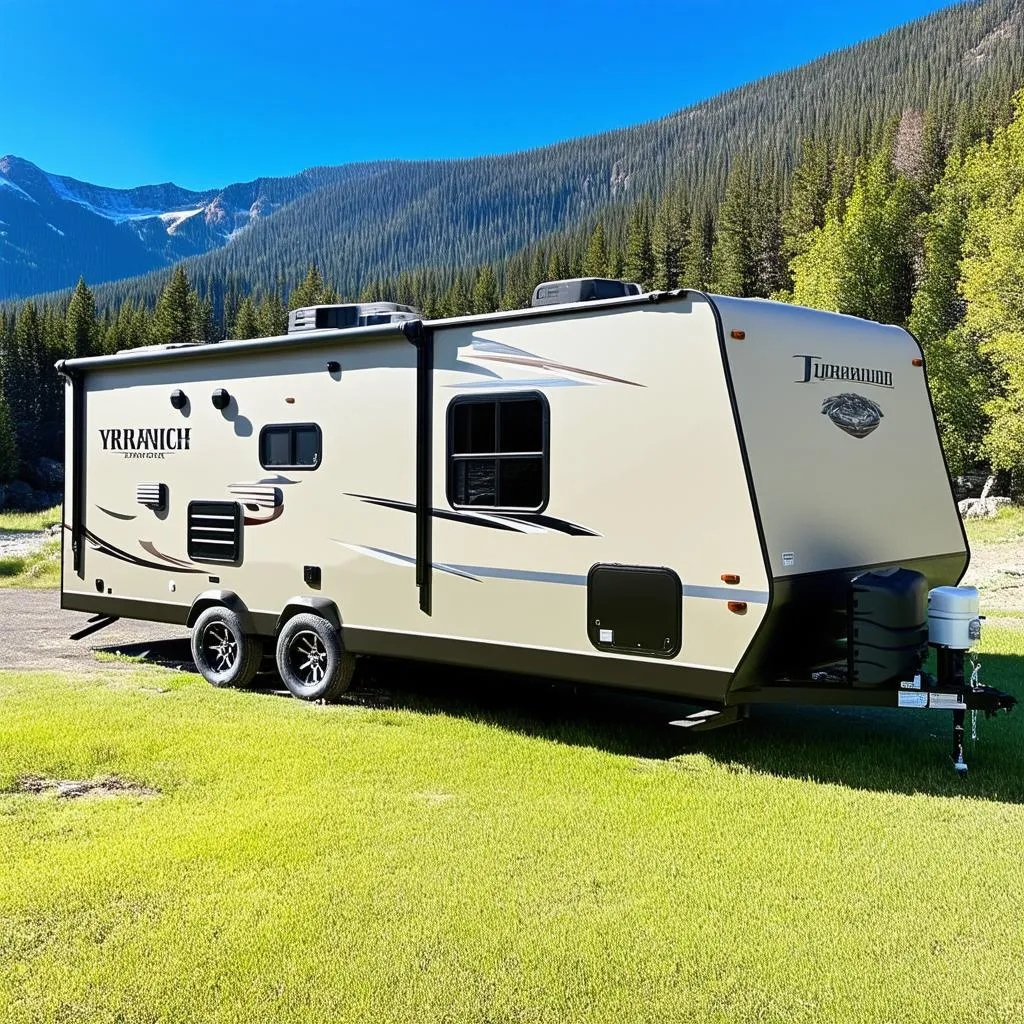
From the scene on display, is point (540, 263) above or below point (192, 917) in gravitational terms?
above

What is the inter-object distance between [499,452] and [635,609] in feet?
5.36

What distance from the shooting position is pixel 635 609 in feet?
22.6

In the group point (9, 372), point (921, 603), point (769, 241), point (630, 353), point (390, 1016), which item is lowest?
point (390, 1016)

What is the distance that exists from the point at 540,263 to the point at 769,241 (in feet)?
109

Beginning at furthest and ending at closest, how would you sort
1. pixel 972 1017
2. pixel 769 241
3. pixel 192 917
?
pixel 769 241
pixel 192 917
pixel 972 1017

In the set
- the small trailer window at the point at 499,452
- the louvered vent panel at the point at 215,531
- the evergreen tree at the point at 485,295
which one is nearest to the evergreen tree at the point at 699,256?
the evergreen tree at the point at 485,295

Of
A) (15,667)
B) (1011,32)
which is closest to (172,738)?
(15,667)

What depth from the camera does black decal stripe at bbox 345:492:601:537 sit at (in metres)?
7.23

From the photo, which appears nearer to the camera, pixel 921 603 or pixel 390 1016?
pixel 390 1016

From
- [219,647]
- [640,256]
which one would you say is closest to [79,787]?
[219,647]

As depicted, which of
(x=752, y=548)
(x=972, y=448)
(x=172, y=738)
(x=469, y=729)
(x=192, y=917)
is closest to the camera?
(x=192, y=917)

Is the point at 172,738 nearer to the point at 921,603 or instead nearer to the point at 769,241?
the point at 921,603

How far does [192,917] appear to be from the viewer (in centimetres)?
443

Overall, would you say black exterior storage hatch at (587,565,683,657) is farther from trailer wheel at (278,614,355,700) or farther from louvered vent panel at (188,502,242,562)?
louvered vent panel at (188,502,242,562)
